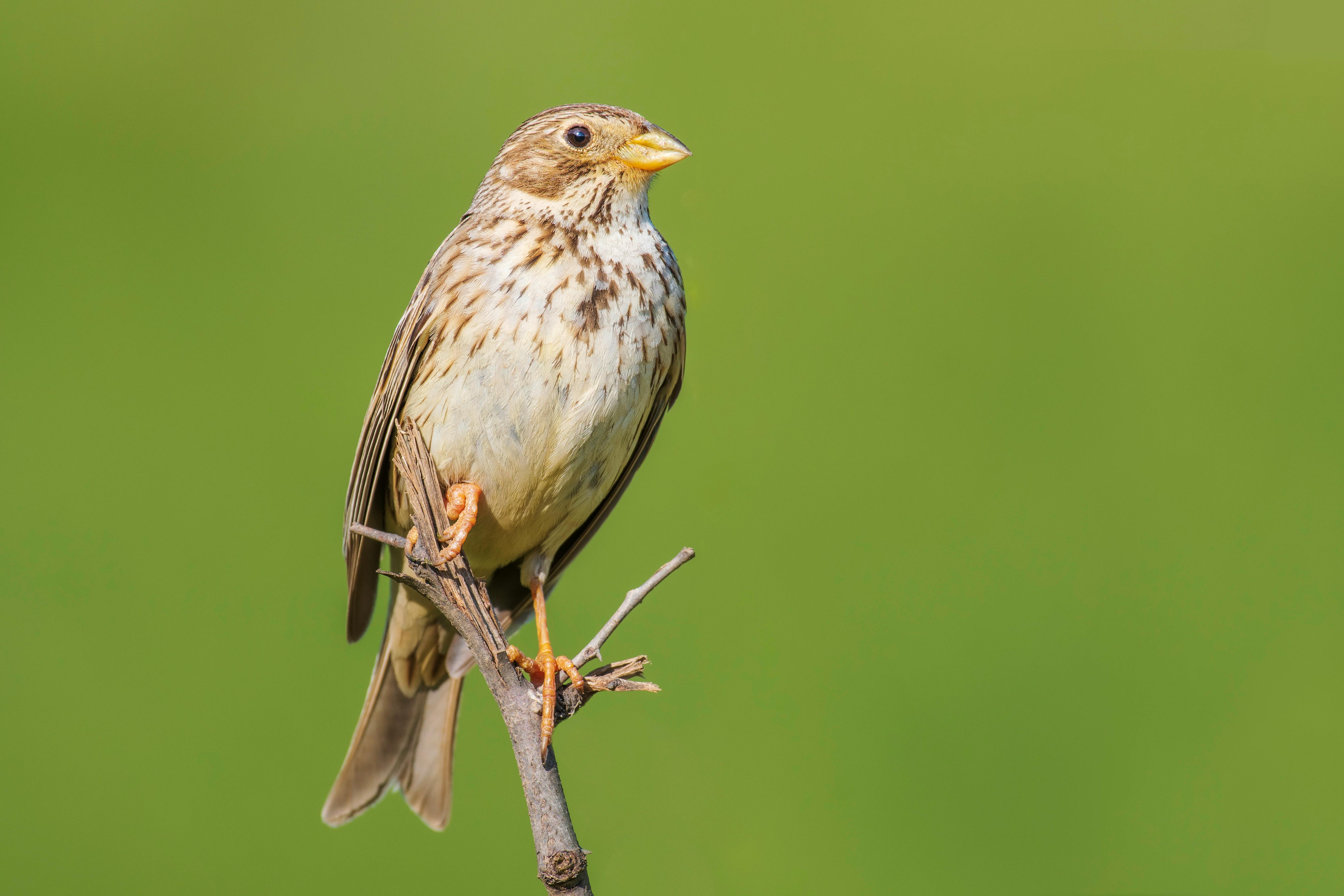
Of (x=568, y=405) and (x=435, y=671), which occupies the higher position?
(x=568, y=405)

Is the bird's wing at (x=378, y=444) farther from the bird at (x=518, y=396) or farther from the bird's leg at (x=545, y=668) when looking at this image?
the bird's leg at (x=545, y=668)

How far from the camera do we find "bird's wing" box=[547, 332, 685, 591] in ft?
10.7

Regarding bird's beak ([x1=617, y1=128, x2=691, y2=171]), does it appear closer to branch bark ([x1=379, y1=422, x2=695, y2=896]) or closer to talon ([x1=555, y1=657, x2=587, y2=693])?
branch bark ([x1=379, y1=422, x2=695, y2=896])

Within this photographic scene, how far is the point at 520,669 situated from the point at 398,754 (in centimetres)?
110

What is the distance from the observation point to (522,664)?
2.90m

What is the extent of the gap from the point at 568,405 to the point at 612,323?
0.79 ft

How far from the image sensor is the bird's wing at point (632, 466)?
3.25m

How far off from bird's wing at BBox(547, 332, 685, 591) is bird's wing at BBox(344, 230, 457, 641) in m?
A: 0.56

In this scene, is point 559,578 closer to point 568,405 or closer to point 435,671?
point 435,671

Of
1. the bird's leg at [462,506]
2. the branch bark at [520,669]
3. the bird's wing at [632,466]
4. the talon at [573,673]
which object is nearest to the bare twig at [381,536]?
the branch bark at [520,669]

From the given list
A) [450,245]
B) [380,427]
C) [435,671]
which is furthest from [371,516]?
[450,245]

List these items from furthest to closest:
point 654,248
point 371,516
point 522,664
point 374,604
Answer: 1. point 374,604
2. point 371,516
3. point 654,248
4. point 522,664

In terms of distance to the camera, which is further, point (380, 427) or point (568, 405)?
point (380, 427)

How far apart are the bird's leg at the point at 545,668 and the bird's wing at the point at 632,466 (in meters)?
0.18
